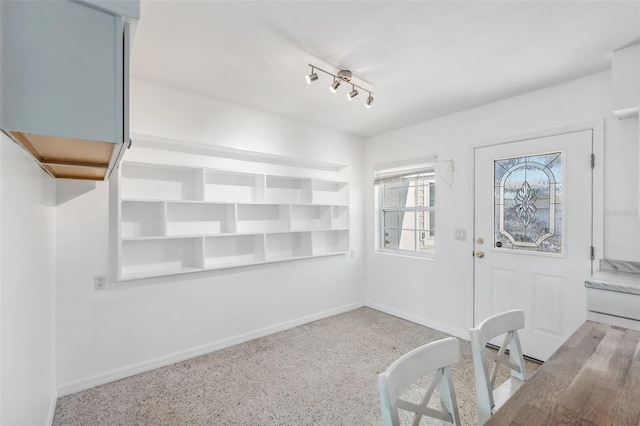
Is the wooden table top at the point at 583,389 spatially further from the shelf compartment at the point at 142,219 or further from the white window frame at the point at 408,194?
the shelf compartment at the point at 142,219

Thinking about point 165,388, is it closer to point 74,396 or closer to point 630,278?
point 74,396

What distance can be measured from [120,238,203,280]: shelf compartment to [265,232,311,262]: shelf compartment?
2.68ft

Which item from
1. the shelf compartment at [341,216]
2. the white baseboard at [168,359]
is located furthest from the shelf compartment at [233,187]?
the white baseboard at [168,359]

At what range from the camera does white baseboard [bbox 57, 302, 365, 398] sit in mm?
2401

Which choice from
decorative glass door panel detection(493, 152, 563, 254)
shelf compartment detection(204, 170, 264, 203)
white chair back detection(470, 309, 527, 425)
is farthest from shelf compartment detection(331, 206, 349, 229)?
white chair back detection(470, 309, 527, 425)

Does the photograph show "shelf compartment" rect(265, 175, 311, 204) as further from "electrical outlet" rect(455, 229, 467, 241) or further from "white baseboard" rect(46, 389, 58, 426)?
"white baseboard" rect(46, 389, 58, 426)

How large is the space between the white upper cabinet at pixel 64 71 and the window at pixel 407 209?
3.41 meters

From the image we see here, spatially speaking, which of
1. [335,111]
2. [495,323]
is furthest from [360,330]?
[335,111]

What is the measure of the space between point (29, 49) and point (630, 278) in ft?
11.7

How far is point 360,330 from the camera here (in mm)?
3621

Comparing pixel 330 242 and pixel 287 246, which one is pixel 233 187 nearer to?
pixel 287 246

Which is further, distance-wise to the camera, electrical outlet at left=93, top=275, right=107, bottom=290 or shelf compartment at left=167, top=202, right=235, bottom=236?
shelf compartment at left=167, top=202, right=235, bottom=236

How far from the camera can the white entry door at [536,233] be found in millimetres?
2625

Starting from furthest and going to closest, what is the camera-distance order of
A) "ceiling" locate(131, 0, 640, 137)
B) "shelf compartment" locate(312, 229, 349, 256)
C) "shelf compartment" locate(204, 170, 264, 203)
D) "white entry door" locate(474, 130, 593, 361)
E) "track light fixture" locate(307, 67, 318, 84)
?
1. "shelf compartment" locate(312, 229, 349, 256)
2. "shelf compartment" locate(204, 170, 264, 203)
3. "white entry door" locate(474, 130, 593, 361)
4. "track light fixture" locate(307, 67, 318, 84)
5. "ceiling" locate(131, 0, 640, 137)
